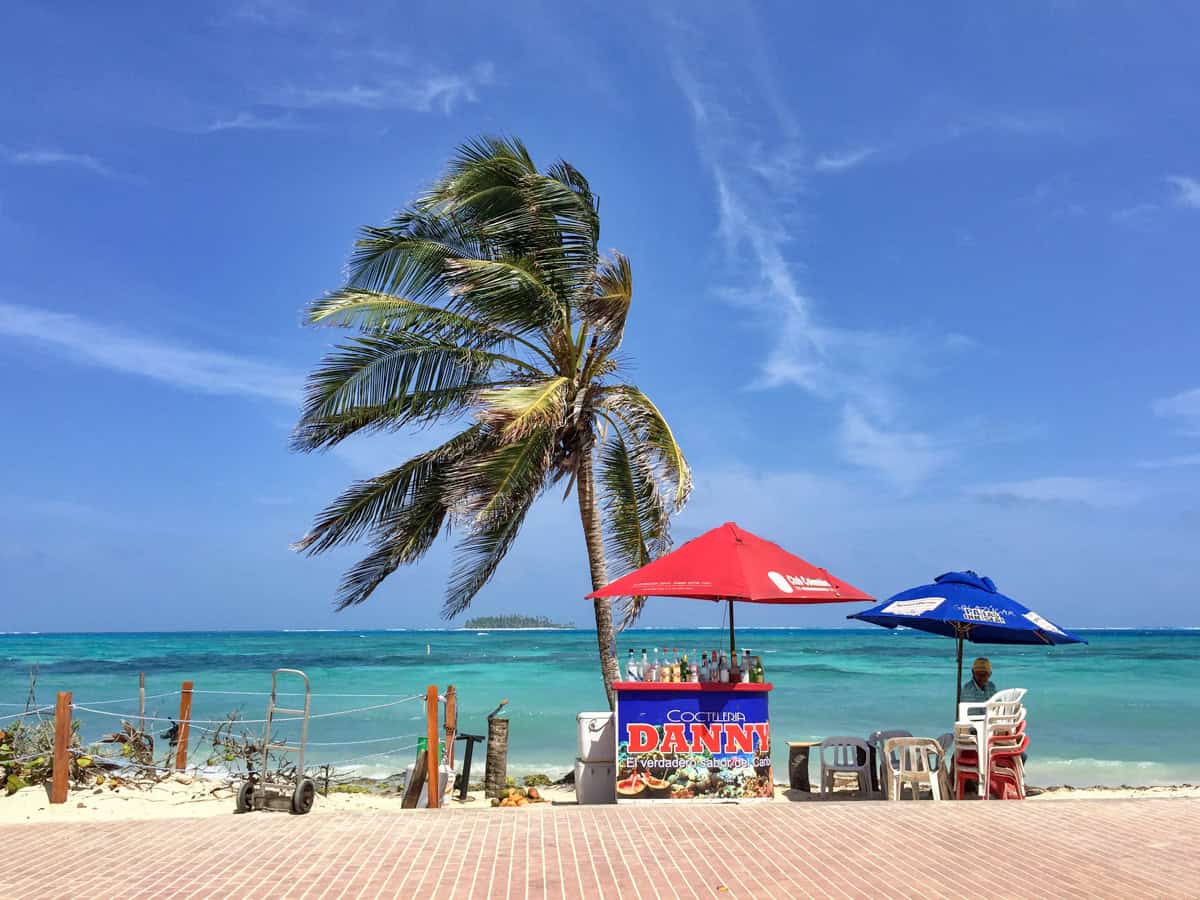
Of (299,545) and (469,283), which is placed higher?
(469,283)

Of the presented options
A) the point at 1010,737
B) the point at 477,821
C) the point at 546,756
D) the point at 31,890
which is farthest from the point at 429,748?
the point at 546,756

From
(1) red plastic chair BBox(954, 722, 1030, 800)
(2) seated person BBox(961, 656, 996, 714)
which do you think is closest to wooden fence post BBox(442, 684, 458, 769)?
(1) red plastic chair BBox(954, 722, 1030, 800)

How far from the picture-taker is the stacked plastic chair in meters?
8.95

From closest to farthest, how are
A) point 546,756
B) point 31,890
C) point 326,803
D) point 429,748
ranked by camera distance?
point 31,890
point 429,748
point 326,803
point 546,756

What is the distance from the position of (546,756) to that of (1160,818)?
A: 12.4 meters

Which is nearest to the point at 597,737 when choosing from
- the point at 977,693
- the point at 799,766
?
the point at 799,766

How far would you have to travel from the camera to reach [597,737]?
945cm

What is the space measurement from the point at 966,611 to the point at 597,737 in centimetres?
388

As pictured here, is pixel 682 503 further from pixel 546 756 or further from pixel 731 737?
pixel 546 756

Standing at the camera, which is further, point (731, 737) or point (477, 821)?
point (731, 737)

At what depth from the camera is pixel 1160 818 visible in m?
7.59

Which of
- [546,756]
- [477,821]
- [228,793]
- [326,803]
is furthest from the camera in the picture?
[546,756]

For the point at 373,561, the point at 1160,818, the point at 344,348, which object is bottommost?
the point at 1160,818

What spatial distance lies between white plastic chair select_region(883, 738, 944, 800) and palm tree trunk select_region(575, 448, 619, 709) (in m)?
4.23
